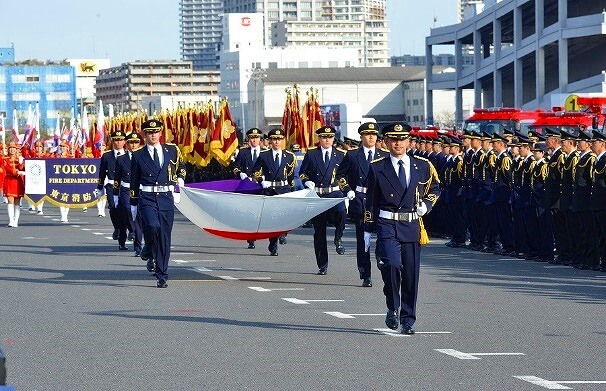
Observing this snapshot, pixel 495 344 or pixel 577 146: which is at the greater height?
pixel 577 146

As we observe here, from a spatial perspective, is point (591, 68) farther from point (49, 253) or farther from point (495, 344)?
point (495, 344)

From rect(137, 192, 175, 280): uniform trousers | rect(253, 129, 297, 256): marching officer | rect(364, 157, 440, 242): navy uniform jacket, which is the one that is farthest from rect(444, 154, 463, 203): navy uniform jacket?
rect(364, 157, 440, 242): navy uniform jacket

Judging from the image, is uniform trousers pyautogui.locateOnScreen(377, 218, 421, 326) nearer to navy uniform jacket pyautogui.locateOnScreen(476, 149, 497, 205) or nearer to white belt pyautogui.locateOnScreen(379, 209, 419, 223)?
white belt pyautogui.locateOnScreen(379, 209, 419, 223)

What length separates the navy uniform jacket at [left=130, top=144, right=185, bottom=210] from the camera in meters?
17.8

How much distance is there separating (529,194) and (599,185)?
7.78 feet

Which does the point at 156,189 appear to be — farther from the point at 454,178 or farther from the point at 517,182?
the point at 454,178

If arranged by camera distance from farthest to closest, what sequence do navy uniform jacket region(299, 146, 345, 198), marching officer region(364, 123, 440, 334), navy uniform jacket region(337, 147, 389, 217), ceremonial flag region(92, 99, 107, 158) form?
ceremonial flag region(92, 99, 107, 158) → navy uniform jacket region(299, 146, 345, 198) → navy uniform jacket region(337, 147, 389, 217) → marching officer region(364, 123, 440, 334)

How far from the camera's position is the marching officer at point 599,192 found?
19.2m

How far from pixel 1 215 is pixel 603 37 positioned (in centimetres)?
3778

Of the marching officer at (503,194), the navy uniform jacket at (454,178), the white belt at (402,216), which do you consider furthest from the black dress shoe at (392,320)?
the navy uniform jacket at (454,178)

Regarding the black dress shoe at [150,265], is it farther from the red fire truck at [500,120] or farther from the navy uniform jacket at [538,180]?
the red fire truck at [500,120]

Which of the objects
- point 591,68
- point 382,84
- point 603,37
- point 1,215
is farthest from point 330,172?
point 382,84

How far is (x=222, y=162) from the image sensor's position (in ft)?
135

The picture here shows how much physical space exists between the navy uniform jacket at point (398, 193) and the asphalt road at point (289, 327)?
944 mm
